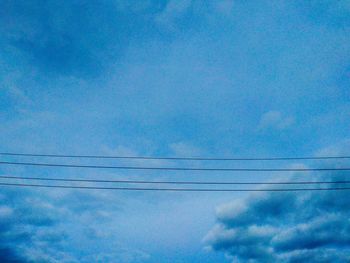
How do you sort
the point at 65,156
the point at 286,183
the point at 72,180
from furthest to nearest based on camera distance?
the point at 65,156 < the point at 286,183 < the point at 72,180

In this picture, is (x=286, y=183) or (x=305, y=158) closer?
(x=286, y=183)

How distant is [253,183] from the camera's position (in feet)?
84.7

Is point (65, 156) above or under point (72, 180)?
above

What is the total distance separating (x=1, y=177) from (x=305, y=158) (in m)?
29.9

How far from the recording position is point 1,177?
2641 centimetres

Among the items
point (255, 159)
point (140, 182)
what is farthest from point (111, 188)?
point (255, 159)

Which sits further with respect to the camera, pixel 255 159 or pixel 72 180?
pixel 255 159

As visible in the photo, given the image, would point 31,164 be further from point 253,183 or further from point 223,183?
point 253,183

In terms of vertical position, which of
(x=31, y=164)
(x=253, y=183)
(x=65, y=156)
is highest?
(x=65, y=156)

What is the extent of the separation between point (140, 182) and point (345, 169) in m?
19.1

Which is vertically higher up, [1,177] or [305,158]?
[305,158]

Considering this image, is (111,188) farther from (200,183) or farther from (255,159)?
(255,159)

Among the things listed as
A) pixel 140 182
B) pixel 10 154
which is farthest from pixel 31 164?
pixel 140 182

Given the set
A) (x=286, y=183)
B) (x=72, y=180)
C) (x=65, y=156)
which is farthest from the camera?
(x=65, y=156)
